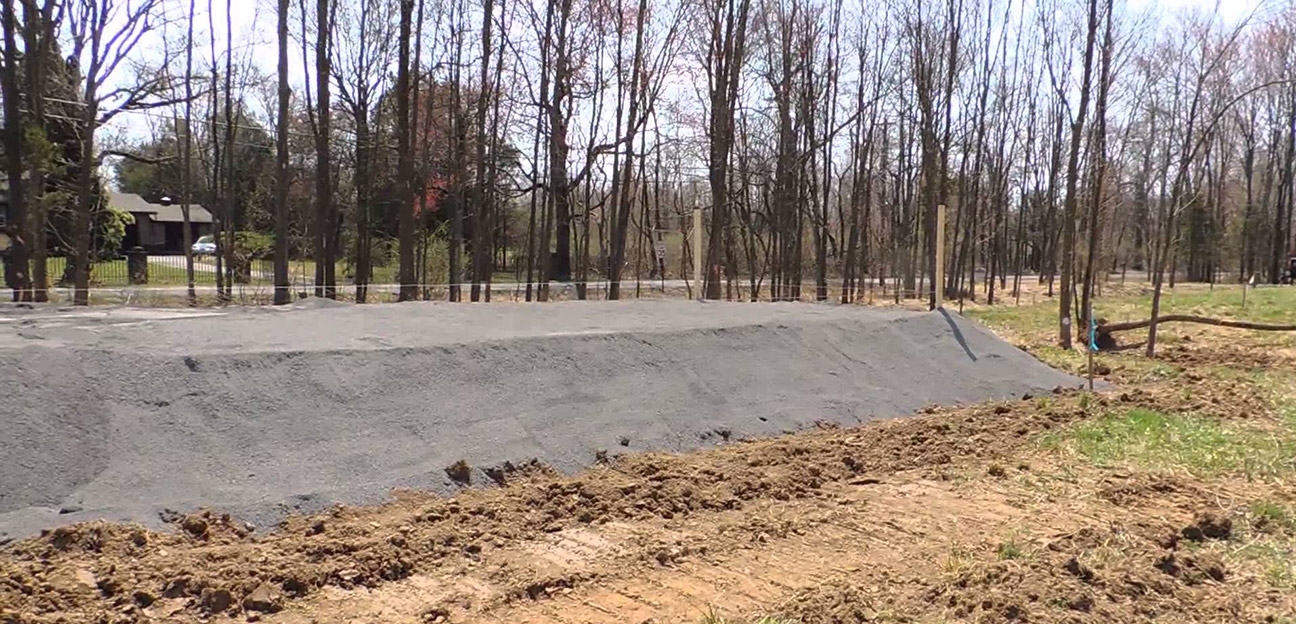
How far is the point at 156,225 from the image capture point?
51.4 metres

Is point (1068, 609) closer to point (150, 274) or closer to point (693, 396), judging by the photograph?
point (693, 396)

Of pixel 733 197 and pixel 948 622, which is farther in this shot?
pixel 733 197

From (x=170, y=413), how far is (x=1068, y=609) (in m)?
5.27

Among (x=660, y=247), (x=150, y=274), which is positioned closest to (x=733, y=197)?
(x=660, y=247)

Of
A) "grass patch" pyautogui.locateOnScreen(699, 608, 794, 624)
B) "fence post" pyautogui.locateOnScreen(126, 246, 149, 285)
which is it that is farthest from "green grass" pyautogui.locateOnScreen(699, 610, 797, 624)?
"fence post" pyautogui.locateOnScreen(126, 246, 149, 285)

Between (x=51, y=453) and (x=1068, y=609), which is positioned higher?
(x=51, y=453)

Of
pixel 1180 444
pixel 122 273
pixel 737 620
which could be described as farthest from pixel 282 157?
pixel 737 620

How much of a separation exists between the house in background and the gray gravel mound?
39923 millimetres

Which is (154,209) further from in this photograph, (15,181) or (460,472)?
(460,472)

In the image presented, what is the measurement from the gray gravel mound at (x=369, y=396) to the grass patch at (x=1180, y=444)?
73.7 inches

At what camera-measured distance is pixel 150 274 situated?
3044 cm

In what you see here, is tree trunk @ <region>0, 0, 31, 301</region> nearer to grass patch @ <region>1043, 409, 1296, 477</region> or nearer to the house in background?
grass patch @ <region>1043, 409, 1296, 477</region>

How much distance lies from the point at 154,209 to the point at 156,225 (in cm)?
334

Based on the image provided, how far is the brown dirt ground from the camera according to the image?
416cm
